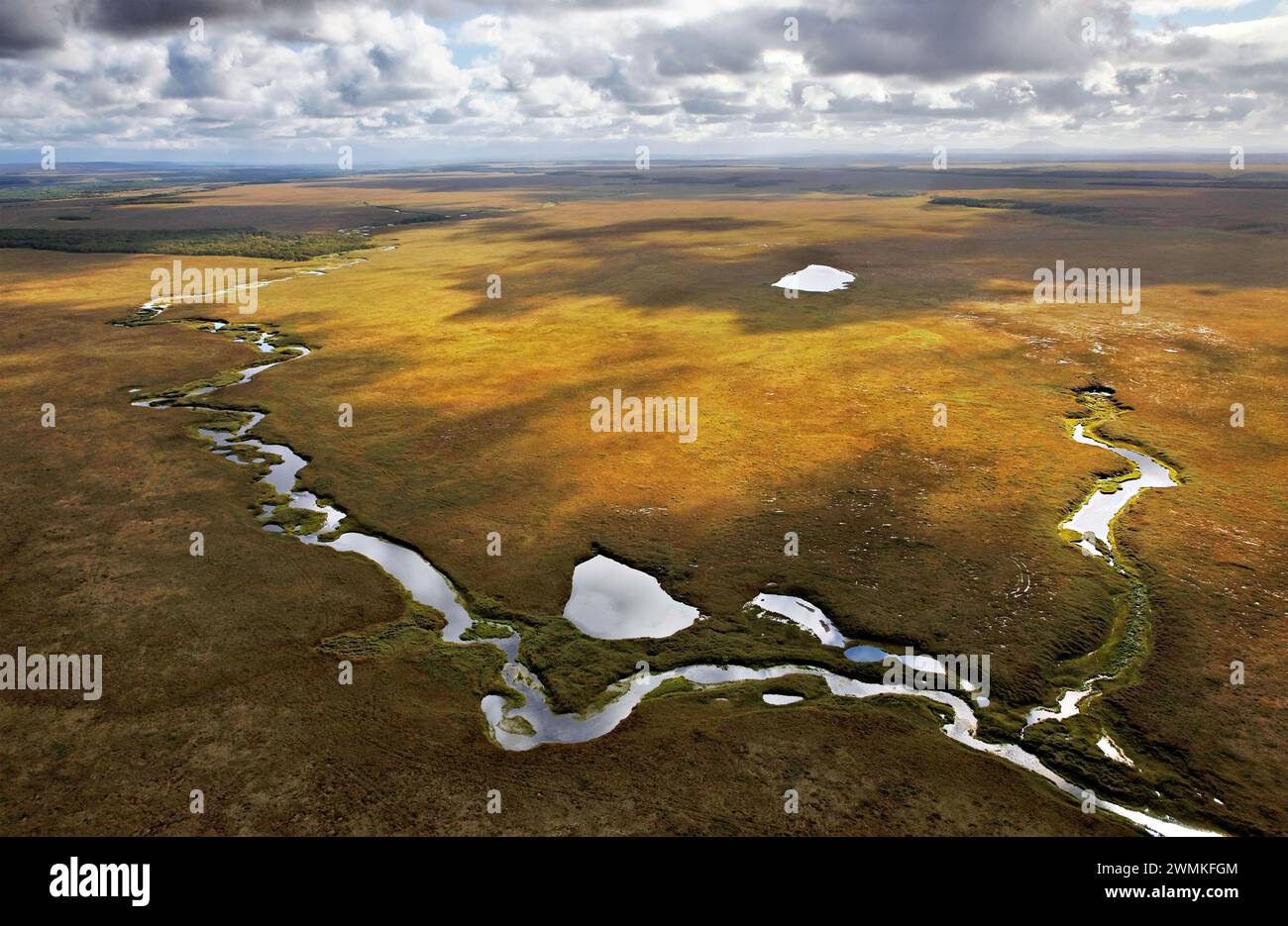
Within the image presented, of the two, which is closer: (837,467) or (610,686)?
(610,686)

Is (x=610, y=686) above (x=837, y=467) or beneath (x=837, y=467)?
beneath

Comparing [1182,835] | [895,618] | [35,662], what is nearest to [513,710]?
[895,618]

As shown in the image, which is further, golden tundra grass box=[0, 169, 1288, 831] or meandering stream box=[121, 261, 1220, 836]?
golden tundra grass box=[0, 169, 1288, 831]

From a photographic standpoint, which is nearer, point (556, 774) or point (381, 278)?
point (556, 774)

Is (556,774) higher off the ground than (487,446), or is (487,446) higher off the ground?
(487,446)

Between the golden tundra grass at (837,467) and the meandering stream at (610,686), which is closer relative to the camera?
the meandering stream at (610,686)
